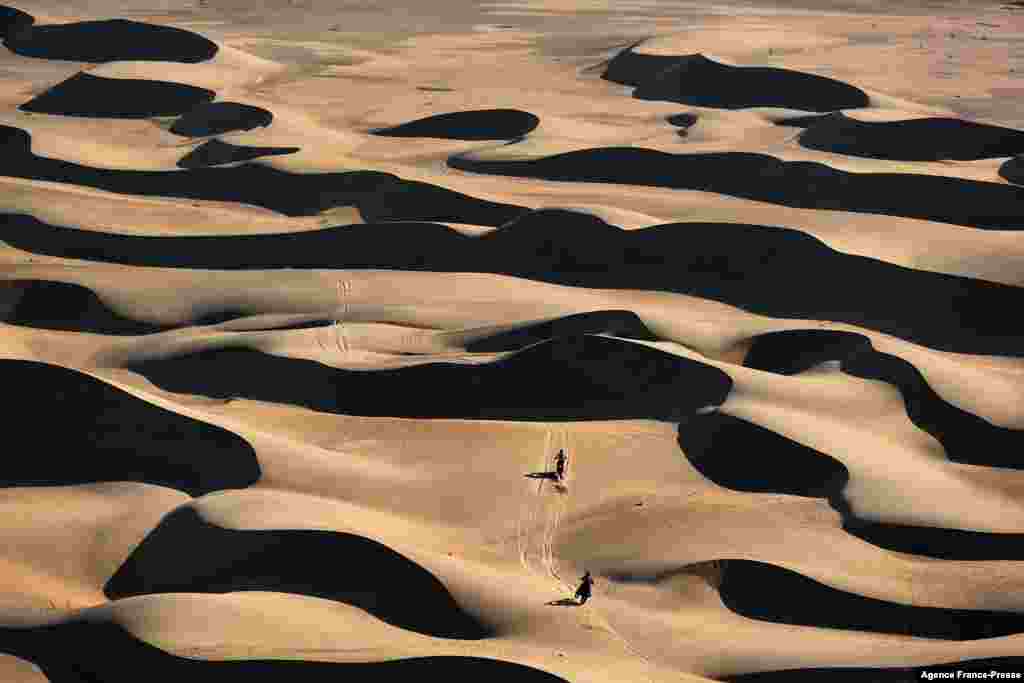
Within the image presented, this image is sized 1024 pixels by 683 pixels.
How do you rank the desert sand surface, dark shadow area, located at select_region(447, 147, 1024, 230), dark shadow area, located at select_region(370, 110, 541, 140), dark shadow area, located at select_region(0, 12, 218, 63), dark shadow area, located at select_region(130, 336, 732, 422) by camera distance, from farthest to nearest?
dark shadow area, located at select_region(0, 12, 218, 63) < dark shadow area, located at select_region(370, 110, 541, 140) < dark shadow area, located at select_region(447, 147, 1024, 230) < dark shadow area, located at select_region(130, 336, 732, 422) < the desert sand surface

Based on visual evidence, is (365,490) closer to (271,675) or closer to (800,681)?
(271,675)

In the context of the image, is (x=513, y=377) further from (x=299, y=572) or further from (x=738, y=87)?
(x=738, y=87)

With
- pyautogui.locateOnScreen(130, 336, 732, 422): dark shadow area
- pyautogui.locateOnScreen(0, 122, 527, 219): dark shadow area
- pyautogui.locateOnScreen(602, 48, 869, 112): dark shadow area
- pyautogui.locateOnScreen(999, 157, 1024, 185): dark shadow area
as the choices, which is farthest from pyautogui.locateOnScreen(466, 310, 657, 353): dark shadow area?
pyautogui.locateOnScreen(602, 48, 869, 112): dark shadow area

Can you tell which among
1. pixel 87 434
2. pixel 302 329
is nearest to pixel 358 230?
pixel 302 329

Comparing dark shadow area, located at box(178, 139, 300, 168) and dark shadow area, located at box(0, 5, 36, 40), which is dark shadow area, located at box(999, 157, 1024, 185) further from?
dark shadow area, located at box(0, 5, 36, 40)

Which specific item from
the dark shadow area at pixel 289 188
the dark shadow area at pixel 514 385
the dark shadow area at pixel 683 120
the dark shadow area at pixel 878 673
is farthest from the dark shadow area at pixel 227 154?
the dark shadow area at pixel 878 673
